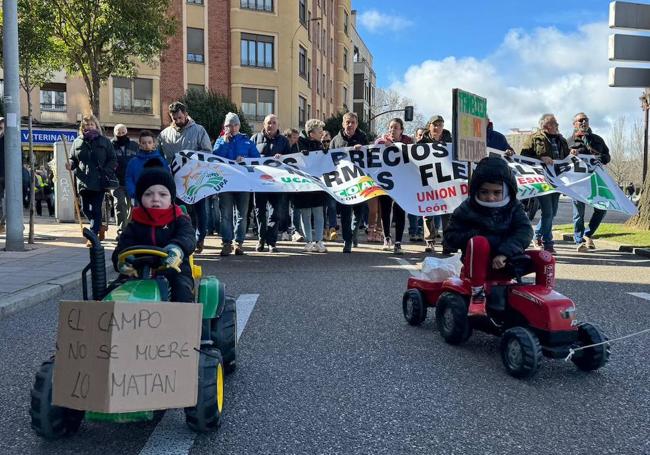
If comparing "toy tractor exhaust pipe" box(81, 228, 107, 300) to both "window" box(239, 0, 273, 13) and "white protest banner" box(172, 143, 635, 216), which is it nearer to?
"white protest banner" box(172, 143, 635, 216)

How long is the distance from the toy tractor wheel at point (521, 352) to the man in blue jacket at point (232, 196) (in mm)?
6392

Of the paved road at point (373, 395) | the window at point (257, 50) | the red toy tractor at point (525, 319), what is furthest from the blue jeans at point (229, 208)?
the window at point (257, 50)

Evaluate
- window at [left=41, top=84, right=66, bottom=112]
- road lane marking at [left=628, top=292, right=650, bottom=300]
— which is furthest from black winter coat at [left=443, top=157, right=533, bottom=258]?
window at [left=41, top=84, right=66, bottom=112]

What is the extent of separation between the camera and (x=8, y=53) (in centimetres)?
991

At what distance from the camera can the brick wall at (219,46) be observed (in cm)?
3950

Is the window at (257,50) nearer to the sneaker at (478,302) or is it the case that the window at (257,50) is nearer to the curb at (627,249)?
the curb at (627,249)

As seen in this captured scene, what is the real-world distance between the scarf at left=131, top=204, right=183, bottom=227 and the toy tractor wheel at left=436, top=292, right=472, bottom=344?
2.16 meters

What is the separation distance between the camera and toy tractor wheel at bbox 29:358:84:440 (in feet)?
9.37

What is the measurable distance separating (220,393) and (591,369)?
8.04ft

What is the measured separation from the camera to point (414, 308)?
5.30 m

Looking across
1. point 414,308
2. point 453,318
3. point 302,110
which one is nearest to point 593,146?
point 414,308

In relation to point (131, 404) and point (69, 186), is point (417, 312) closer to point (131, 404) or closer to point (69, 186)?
point (131, 404)

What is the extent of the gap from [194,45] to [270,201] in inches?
1259

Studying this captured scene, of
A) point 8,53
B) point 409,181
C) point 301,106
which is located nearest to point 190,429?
point 409,181
